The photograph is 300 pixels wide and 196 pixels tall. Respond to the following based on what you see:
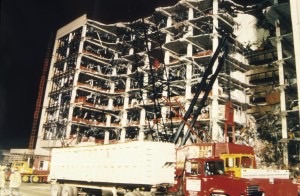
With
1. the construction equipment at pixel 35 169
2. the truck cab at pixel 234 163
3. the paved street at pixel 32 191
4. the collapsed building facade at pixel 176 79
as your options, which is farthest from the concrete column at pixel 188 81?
the truck cab at pixel 234 163

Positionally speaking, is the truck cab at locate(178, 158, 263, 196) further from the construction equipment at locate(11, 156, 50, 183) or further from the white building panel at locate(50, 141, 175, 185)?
the construction equipment at locate(11, 156, 50, 183)

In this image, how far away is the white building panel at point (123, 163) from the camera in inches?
Answer: 695

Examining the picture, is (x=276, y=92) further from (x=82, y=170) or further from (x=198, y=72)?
(x=82, y=170)

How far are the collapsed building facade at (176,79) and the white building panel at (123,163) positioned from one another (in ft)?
41.2

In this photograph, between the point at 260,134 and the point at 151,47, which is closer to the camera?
the point at 260,134

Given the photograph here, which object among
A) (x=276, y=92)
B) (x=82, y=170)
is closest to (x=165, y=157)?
(x=82, y=170)

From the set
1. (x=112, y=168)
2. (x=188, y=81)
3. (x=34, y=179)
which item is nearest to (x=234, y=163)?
(x=112, y=168)

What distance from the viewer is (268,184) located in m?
16.8

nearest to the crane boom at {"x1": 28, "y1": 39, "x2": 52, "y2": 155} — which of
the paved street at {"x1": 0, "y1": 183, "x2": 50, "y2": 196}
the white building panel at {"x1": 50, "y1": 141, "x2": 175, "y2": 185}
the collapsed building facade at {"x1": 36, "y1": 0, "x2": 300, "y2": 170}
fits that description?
the collapsed building facade at {"x1": 36, "y1": 0, "x2": 300, "y2": 170}

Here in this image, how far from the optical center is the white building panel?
17641mm

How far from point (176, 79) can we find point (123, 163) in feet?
149

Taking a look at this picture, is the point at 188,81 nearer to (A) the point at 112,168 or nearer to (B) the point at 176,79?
(B) the point at 176,79

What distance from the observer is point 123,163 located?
19.1 meters

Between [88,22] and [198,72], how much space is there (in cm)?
3197
